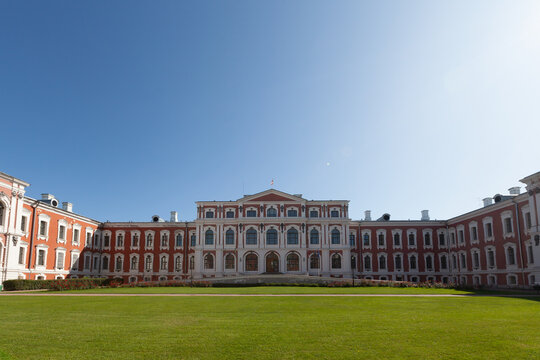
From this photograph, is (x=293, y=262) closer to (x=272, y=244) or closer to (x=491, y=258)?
(x=272, y=244)

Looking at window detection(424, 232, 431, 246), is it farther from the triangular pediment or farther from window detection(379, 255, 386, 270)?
the triangular pediment

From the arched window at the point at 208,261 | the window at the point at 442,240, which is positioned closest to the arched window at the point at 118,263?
the arched window at the point at 208,261

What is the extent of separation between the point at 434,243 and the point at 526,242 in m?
18.2

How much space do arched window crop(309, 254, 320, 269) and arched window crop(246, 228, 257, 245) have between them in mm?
7691

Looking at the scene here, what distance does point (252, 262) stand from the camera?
175 ft

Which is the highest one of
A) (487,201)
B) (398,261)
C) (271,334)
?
(487,201)

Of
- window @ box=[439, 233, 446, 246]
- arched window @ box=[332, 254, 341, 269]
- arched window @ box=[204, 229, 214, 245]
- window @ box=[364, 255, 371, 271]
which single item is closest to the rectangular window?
arched window @ box=[204, 229, 214, 245]

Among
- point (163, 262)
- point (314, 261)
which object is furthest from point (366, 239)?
point (163, 262)

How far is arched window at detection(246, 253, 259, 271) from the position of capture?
174 ft

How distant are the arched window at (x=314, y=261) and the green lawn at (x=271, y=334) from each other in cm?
3878

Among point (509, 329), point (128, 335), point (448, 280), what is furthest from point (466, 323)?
point (448, 280)

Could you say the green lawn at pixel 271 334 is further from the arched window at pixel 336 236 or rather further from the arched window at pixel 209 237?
the arched window at pixel 209 237

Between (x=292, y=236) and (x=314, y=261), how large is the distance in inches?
171

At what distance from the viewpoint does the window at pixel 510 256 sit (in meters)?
38.6
